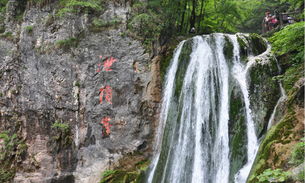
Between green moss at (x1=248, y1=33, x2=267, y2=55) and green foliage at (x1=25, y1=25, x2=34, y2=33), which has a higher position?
green foliage at (x1=25, y1=25, x2=34, y2=33)

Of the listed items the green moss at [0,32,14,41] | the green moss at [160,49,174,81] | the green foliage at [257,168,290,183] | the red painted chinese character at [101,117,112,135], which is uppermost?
the green moss at [0,32,14,41]

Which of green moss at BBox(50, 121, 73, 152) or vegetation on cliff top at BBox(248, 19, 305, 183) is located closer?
vegetation on cliff top at BBox(248, 19, 305, 183)

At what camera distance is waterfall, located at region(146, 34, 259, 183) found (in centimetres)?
681

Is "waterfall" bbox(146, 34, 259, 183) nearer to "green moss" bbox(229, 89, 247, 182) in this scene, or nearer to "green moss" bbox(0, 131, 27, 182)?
"green moss" bbox(229, 89, 247, 182)

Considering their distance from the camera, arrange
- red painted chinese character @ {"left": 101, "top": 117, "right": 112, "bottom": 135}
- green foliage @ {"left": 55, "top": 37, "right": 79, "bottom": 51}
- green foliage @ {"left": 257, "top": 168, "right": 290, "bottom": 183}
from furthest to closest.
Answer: green foliage @ {"left": 55, "top": 37, "right": 79, "bottom": 51}, red painted chinese character @ {"left": 101, "top": 117, "right": 112, "bottom": 135}, green foliage @ {"left": 257, "top": 168, "right": 290, "bottom": 183}

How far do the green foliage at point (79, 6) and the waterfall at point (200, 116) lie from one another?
3.83m

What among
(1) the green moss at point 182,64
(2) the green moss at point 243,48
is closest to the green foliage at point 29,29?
(1) the green moss at point 182,64

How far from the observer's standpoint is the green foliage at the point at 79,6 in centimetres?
1070

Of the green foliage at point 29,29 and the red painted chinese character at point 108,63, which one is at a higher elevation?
the green foliage at point 29,29

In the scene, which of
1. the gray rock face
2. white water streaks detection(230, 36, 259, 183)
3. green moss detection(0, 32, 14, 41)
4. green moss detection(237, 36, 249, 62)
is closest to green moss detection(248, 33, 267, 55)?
green moss detection(237, 36, 249, 62)

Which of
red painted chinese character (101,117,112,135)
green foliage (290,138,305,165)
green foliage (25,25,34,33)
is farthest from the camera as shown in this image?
green foliage (25,25,34,33)

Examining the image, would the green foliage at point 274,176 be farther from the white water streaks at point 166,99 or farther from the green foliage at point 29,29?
the green foliage at point 29,29

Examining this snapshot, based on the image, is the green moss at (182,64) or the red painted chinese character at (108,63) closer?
the green moss at (182,64)

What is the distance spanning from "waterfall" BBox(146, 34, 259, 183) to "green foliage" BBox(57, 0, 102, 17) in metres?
3.83
